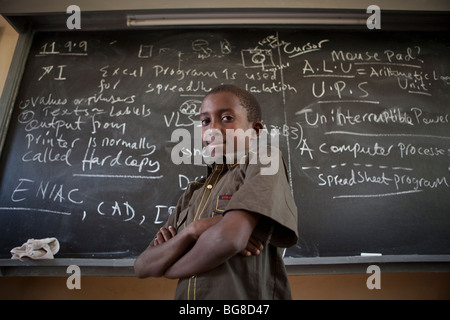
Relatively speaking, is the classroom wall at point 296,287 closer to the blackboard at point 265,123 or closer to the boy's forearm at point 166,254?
the blackboard at point 265,123

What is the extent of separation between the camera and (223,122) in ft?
2.81

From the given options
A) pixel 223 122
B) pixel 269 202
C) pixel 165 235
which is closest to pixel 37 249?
pixel 165 235

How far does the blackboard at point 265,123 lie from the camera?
1542mm

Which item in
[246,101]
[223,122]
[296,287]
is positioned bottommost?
[296,287]

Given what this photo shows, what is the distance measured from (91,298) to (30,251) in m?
0.49

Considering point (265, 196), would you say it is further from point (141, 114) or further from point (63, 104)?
point (63, 104)

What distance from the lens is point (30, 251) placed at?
1.45m

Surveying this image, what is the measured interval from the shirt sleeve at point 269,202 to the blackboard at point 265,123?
863 millimetres

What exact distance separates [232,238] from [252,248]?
0.35 feet

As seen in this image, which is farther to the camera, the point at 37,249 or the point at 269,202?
the point at 37,249

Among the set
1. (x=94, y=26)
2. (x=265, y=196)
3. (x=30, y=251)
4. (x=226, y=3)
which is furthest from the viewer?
(x=94, y=26)

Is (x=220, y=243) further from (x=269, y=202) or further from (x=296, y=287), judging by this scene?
(x=296, y=287)

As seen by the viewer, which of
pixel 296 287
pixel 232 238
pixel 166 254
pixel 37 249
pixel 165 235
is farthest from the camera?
pixel 296 287

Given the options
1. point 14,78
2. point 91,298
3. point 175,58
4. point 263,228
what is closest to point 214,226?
point 263,228
